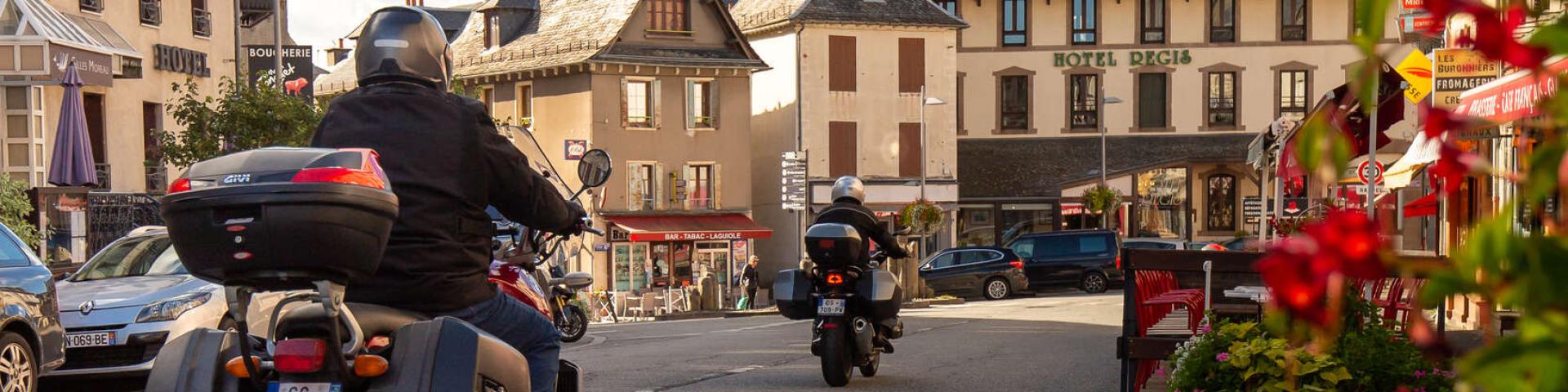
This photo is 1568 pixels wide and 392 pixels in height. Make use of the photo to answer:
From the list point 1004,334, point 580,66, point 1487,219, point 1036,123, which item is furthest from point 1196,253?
point 1036,123

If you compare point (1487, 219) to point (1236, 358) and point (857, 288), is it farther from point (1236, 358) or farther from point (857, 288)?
point (857, 288)

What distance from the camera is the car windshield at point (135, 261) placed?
1472cm

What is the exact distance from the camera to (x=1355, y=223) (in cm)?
140

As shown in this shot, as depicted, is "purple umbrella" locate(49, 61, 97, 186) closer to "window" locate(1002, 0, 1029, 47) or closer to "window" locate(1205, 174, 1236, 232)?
"window" locate(1002, 0, 1029, 47)

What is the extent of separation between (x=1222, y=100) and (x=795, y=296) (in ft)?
164

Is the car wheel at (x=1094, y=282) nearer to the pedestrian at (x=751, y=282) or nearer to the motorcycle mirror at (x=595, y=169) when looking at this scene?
the pedestrian at (x=751, y=282)

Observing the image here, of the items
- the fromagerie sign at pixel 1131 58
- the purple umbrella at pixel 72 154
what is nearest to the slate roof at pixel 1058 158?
the fromagerie sign at pixel 1131 58

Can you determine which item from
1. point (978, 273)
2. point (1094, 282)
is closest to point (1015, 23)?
point (1094, 282)

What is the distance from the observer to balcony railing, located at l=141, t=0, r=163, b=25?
118 feet

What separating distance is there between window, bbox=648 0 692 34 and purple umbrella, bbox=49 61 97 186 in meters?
24.2

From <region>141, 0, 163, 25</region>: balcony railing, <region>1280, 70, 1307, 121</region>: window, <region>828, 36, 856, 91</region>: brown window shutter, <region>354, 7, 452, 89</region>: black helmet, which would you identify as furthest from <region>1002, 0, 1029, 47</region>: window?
<region>354, 7, 452, 89</region>: black helmet

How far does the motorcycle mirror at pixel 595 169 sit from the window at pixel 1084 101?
2090 inches

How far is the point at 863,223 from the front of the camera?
12.4 metres

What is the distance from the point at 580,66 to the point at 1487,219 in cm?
4835
